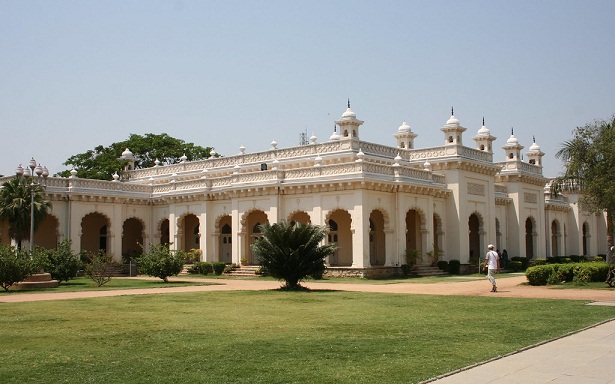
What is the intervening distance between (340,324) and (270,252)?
10.5m

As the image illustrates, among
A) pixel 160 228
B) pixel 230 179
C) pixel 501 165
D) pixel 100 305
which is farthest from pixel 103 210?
pixel 501 165

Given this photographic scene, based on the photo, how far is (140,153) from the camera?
214 ft

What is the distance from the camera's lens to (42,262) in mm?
27609

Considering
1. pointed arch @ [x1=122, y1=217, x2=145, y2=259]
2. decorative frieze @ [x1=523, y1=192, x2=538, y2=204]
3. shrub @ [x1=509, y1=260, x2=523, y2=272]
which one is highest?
decorative frieze @ [x1=523, y1=192, x2=538, y2=204]

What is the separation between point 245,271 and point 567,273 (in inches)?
690

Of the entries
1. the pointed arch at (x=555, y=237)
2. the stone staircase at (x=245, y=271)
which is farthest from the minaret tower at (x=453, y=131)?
the pointed arch at (x=555, y=237)

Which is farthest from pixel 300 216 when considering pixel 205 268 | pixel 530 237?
pixel 530 237

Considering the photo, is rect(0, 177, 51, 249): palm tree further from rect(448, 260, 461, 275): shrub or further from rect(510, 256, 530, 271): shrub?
rect(510, 256, 530, 271): shrub

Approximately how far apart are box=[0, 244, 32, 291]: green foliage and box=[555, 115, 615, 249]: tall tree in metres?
23.3

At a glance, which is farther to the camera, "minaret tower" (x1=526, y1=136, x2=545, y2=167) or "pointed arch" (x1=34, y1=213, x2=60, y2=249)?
"minaret tower" (x1=526, y1=136, x2=545, y2=167)

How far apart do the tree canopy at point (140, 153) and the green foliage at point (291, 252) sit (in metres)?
41.1

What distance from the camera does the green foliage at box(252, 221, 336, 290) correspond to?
23516mm

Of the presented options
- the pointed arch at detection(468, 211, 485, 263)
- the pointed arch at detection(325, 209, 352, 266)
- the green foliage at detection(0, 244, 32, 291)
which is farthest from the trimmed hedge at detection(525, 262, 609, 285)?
the green foliage at detection(0, 244, 32, 291)

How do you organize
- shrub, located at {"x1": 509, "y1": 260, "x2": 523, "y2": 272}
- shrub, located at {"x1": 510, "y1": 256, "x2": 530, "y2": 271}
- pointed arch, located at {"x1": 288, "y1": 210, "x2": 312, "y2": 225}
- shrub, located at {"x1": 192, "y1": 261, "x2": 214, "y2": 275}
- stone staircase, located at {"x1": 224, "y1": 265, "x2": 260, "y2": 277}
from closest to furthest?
stone staircase, located at {"x1": 224, "y1": 265, "x2": 260, "y2": 277} → pointed arch, located at {"x1": 288, "y1": 210, "x2": 312, "y2": 225} → shrub, located at {"x1": 192, "y1": 261, "x2": 214, "y2": 275} → shrub, located at {"x1": 509, "y1": 260, "x2": 523, "y2": 272} → shrub, located at {"x1": 510, "y1": 256, "x2": 530, "y2": 271}
